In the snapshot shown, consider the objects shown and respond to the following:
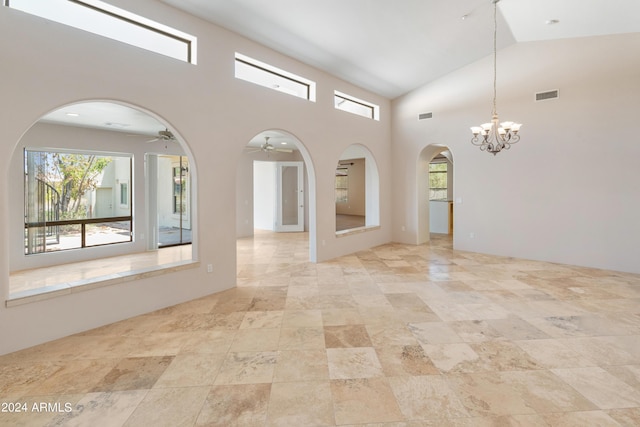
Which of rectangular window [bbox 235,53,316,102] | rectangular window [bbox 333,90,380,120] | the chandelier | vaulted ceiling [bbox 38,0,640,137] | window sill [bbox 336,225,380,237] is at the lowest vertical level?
window sill [bbox 336,225,380,237]

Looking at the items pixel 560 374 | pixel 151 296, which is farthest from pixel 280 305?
pixel 560 374

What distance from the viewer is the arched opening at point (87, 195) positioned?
5.73m

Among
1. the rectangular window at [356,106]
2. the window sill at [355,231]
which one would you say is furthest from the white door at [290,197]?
the window sill at [355,231]

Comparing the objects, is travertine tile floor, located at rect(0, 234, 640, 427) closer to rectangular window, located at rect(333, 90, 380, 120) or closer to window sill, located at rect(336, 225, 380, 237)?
window sill, located at rect(336, 225, 380, 237)

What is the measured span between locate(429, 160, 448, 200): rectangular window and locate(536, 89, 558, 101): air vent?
15.8ft

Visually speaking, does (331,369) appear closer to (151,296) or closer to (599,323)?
(151,296)

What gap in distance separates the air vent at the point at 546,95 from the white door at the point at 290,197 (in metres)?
6.71

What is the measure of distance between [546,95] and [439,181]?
5.29 metres

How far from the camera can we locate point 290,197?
11.0m

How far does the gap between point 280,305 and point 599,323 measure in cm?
368

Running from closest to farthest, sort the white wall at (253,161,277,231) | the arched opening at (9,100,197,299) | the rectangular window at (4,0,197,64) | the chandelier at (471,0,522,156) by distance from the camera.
Result: 1. the rectangular window at (4,0,197,64)
2. the chandelier at (471,0,522,156)
3. the arched opening at (9,100,197,299)
4. the white wall at (253,161,277,231)

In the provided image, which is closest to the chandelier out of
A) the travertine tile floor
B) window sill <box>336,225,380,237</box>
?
the travertine tile floor

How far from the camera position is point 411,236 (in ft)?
27.4

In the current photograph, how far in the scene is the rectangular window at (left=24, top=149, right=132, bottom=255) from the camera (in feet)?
19.9
